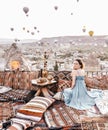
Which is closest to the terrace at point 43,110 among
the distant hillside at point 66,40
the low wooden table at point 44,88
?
the low wooden table at point 44,88

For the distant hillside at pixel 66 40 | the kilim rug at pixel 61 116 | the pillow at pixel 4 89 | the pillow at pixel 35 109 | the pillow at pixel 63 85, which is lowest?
the kilim rug at pixel 61 116

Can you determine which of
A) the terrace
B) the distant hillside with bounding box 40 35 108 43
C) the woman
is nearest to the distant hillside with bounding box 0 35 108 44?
the distant hillside with bounding box 40 35 108 43

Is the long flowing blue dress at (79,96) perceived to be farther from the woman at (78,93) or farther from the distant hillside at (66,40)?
the distant hillside at (66,40)

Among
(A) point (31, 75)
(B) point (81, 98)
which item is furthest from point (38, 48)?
(B) point (81, 98)

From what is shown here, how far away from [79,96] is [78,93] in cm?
5

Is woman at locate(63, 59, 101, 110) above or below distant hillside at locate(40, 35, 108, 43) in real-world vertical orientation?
below

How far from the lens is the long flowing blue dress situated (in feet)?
13.5

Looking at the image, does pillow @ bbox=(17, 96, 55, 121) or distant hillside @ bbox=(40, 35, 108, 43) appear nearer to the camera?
pillow @ bbox=(17, 96, 55, 121)

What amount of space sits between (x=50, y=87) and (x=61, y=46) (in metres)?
2.97

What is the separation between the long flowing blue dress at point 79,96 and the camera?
412 cm

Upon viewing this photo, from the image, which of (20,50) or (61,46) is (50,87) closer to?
(20,50)

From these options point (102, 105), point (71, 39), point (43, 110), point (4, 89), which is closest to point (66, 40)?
point (71, 39)

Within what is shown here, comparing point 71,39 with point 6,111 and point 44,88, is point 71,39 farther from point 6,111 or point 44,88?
point 6,111

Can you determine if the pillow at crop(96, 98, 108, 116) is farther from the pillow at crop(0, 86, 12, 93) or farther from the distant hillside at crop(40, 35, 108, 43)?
the distant hillside at crop(40, 35, 108, 43)
